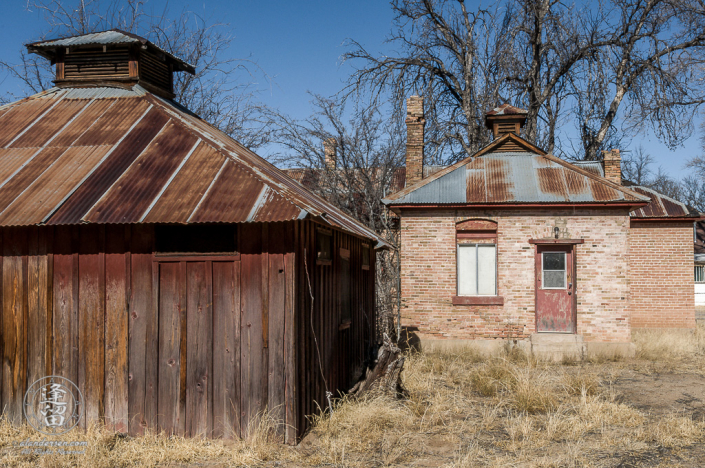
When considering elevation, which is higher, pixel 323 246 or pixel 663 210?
pixel 663 210

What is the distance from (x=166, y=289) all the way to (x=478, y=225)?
865 cm

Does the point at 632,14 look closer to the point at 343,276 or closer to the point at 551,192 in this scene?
the point at 551,192

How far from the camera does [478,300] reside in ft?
43.9

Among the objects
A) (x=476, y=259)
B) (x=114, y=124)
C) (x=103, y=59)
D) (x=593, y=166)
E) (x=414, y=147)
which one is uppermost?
(x=103, y=59)

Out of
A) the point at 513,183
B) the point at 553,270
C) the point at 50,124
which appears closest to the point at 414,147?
the point at 513,183

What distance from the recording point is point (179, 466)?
583 centimetres

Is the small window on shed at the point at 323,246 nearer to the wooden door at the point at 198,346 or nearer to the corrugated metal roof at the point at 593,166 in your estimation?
the wooden door at the point at 198,346

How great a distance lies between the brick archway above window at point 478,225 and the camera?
1352cm

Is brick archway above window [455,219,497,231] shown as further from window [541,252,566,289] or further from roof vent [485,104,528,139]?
roof vent [485,104,528,139]

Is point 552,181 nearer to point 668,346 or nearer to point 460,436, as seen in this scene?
point 668,346

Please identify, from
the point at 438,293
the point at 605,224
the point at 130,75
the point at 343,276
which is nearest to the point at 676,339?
the point at 605,224

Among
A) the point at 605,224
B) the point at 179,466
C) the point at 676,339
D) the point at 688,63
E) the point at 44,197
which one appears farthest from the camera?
the point at 688,63

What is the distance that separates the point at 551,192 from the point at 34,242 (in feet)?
35.1

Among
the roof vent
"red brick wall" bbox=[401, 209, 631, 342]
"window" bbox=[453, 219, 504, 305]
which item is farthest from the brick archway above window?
the roof vent
